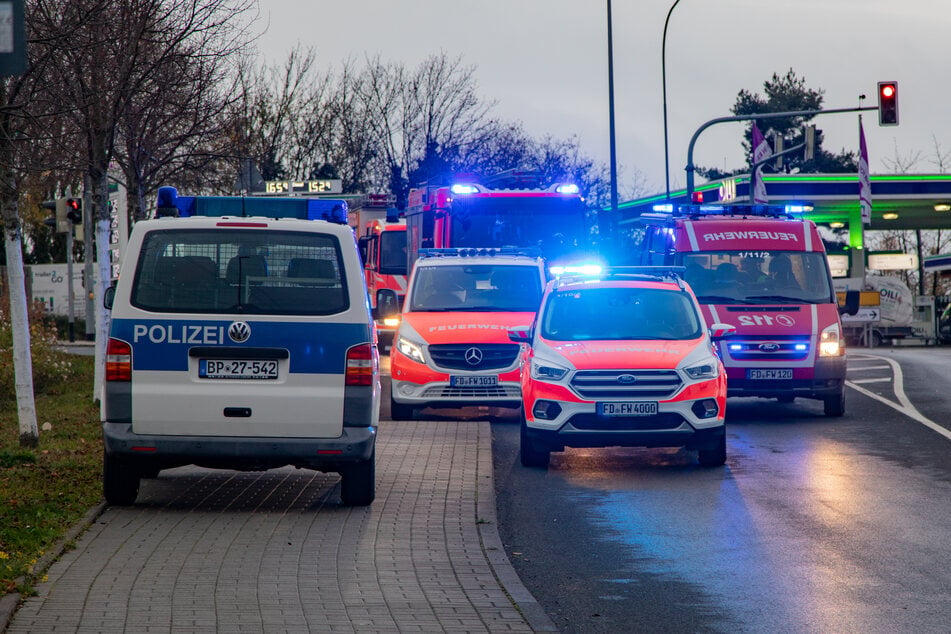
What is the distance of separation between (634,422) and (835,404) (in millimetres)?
6489

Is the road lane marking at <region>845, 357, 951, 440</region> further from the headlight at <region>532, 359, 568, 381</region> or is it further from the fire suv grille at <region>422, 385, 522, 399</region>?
the headlight at <region>532, 359, 568, 381</region>

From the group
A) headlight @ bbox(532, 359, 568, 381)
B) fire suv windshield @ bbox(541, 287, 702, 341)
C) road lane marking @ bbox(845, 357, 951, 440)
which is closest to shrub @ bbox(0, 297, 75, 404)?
fire suv windshield @ bbox(541, 287, 702, 341)

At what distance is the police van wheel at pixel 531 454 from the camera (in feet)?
43.0

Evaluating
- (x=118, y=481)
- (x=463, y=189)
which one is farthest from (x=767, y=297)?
(x=118, y=481)

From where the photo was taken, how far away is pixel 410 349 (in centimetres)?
1719

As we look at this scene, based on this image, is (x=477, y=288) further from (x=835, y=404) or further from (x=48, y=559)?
(x=48, y=559)

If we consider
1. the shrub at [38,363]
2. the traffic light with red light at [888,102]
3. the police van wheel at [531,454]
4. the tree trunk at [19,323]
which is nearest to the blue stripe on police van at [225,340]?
the police van wheel at [531,454]

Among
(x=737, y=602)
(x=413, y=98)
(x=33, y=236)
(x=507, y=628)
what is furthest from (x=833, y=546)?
(x=33, y=236)

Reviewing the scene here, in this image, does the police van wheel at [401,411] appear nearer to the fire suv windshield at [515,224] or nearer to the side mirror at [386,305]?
the side mirror at [386,305]

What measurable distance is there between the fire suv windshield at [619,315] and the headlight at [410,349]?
297 cm

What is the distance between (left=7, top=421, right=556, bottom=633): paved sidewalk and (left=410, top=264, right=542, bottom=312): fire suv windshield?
6.29 m

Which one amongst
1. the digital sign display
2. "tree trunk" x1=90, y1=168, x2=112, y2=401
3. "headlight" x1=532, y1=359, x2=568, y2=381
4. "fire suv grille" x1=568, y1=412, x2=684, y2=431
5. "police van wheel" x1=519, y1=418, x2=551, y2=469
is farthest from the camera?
the digital sign display

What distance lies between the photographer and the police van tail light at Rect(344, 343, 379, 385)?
995 centimetres

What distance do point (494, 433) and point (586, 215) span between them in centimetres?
804
